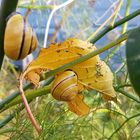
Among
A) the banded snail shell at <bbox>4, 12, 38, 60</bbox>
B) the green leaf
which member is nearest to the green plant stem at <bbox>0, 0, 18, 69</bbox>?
the banded snail shell at <bbox>4, 12, 38, 60</bbox>

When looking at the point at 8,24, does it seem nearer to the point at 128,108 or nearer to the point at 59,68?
the point at 59,68

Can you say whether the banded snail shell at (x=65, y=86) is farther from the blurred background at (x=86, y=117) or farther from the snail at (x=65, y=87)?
the blurred background at (x=86, y=117)

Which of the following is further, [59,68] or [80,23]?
[80,23]

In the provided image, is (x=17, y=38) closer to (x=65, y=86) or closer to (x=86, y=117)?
(x=65, y=86)

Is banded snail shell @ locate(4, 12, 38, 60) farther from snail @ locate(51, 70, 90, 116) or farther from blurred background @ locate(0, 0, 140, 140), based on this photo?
blurred background @ locate(0, 0, 140, 140)

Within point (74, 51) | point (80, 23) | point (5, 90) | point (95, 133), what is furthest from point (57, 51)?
point (5, 90)

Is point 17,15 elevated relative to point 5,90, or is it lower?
elevated
